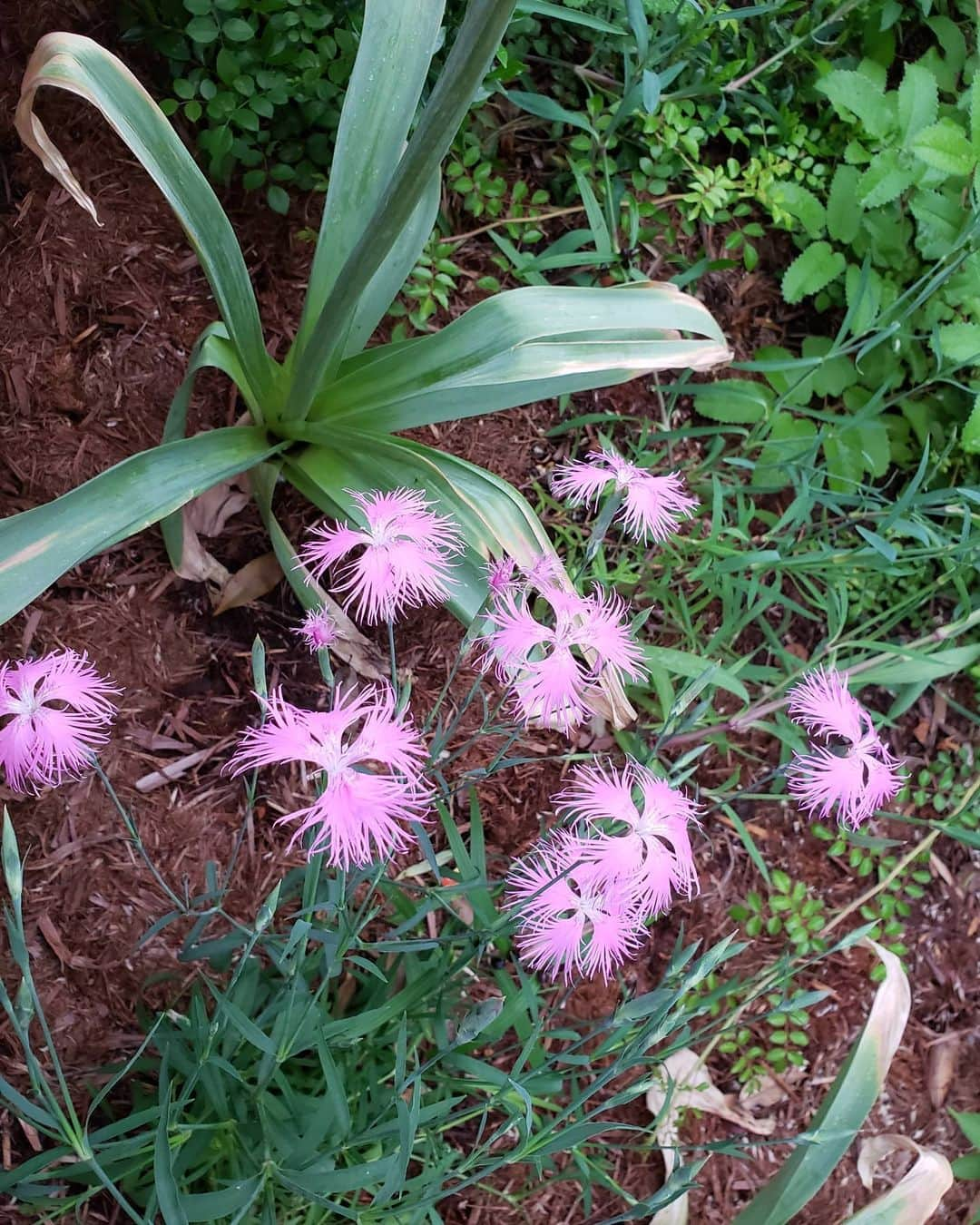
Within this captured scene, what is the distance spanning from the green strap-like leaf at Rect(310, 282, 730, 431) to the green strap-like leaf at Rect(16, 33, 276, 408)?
0.14 m

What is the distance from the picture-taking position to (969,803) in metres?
1.50

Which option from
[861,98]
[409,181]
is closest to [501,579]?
[409,181]

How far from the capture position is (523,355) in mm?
1006

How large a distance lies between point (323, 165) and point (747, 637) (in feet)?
2.86

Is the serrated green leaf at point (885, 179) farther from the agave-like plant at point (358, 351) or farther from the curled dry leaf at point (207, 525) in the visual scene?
→ the curled dry leaf at point (207, 525)

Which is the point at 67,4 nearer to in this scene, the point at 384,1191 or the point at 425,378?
the point at 425,378

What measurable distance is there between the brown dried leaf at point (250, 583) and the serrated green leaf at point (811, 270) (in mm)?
854

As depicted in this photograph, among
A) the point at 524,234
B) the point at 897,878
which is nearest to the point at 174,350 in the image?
the point at 524,234

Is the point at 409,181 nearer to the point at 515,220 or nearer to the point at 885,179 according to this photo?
the point at 515,220

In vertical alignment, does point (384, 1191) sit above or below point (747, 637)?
above

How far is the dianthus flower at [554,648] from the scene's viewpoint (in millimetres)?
728

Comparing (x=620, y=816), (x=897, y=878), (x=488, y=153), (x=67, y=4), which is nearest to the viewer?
(x=620, y=816)

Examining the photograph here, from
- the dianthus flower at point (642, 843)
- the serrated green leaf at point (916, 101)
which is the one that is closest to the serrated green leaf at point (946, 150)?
the serrated green leaf at point (916, 101)

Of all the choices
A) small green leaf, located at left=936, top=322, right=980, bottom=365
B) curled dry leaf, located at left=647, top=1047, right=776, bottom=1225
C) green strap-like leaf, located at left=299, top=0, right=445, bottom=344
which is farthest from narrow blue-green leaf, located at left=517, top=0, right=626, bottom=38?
curled dry leaf, located at left=647, top=1047, right=776, bottom=1225
